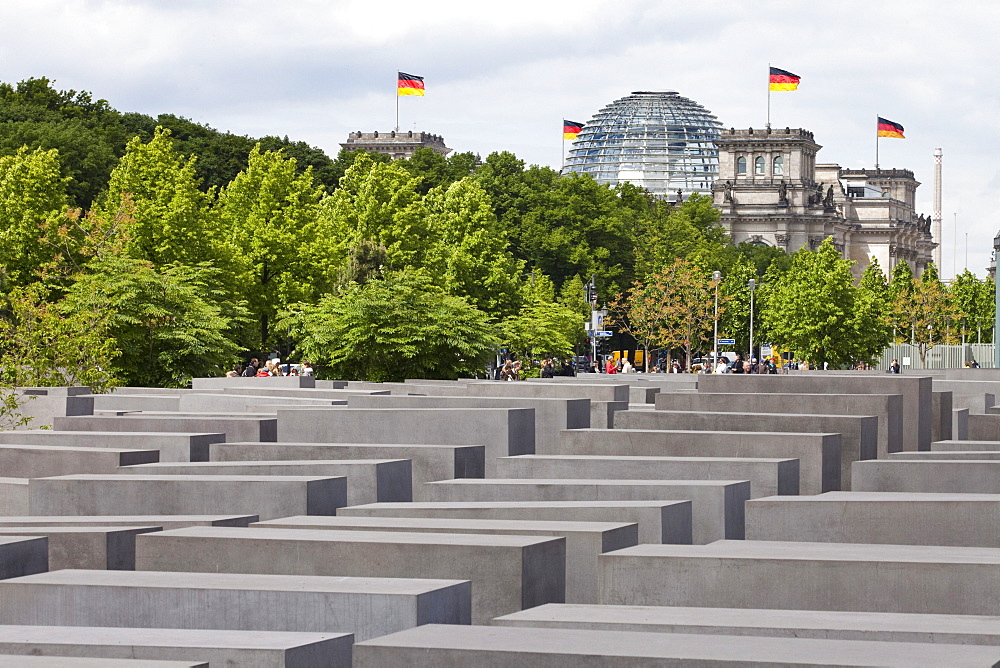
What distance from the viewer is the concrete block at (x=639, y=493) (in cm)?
980

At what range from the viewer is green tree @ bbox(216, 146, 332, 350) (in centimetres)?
4572

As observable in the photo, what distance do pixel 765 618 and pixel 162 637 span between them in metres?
2.49

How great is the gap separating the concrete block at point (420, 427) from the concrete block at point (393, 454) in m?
0.64

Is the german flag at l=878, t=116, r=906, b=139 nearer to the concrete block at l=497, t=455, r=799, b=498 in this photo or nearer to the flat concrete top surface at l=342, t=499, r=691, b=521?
the concrete block at l=497, t=455, r=799, b=498

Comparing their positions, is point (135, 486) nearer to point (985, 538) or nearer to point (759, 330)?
point (985, 538)

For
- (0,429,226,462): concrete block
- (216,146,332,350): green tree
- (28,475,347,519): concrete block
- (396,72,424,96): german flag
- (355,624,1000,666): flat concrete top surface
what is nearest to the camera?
(355,624,1000,666): flat concrete top surface

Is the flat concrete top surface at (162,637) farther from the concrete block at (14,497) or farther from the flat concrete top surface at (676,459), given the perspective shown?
→ the flat concrete top surface at (676,459)

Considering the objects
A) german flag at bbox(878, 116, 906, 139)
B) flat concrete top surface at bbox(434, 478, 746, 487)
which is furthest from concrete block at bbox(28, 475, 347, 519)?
german flag at bbox(878, 116, 906, 139)

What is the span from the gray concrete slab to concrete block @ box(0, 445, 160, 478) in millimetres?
5784

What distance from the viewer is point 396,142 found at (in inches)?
6142

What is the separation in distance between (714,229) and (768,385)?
326ft

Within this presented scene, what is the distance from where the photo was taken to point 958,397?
21.0m

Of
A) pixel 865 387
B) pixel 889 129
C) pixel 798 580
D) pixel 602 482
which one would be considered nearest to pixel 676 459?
pixel 602 482

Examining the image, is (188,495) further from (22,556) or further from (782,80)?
(782,80)
